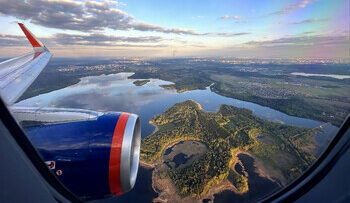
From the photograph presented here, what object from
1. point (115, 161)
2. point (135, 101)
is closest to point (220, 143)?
point (135, 101)

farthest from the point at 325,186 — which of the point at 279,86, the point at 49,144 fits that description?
the point at 279,86

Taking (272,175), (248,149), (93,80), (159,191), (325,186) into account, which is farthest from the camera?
(93,80)

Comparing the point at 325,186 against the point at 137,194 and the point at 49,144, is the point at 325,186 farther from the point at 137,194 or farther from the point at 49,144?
the point at 137,194

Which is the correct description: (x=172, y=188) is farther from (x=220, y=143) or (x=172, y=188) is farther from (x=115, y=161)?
(x=115, y=161)

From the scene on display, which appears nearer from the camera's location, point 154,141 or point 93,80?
point 154,141

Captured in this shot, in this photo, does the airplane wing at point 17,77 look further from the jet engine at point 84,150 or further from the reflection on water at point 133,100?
the reflection on water at point 133,100

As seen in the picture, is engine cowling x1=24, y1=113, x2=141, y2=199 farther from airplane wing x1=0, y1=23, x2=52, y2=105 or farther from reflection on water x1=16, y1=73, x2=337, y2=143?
reflection on water x1=16, y1=73, x2=337, y2=143

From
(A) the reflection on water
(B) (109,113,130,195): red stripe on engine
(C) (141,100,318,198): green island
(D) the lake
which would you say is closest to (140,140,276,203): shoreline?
(C) (141,100,318,198): green island
